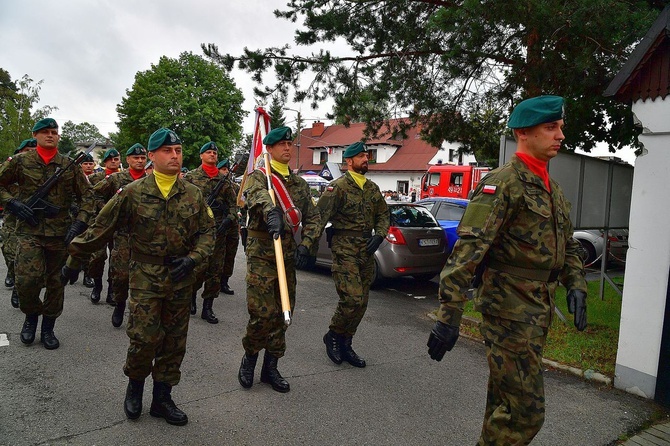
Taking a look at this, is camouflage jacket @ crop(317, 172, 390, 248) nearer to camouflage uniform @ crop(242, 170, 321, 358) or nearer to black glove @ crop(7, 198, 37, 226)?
camouflage uniform @ crop(242, 170, 321, 358)

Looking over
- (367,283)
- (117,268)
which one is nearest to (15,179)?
(117,268)

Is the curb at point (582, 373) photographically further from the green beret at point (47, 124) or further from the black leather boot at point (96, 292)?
the black leather boot at point (96, 292)

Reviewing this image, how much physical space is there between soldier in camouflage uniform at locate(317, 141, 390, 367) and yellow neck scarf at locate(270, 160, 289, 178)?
63cm

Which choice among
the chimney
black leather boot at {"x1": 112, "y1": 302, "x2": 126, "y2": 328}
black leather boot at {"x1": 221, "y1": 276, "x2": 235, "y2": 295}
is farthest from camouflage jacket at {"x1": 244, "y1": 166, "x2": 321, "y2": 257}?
the chimney

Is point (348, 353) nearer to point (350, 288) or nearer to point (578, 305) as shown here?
point (350, 288)

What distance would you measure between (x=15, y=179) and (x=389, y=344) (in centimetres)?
453

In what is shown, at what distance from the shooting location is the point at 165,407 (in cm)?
362

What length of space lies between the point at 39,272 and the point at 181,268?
241 centimetres

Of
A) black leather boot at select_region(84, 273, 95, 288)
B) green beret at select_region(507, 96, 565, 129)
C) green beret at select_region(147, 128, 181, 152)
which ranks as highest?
green beret at select_region(507, 96, 565, 129)

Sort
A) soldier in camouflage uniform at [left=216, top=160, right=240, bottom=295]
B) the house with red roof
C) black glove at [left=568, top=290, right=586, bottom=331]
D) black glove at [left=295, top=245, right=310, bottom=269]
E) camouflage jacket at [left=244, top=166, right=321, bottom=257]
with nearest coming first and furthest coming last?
black glove at [left=568, top=290, right=586, bottom=331] < camouflage jacket at [left=244, top=166, right=321, bottom=257] < black glove at [left=295, top=245, right=310, bottom=269] < soldier in camouflage uniform at [left=216, top=160, right=240, bottom=295] < the house with red roof

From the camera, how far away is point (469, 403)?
4.24 m

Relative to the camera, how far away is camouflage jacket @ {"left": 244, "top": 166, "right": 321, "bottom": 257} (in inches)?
165

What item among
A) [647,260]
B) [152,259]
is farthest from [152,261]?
[647,260]

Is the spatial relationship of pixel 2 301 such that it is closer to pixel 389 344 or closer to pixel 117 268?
pixel 117 268
